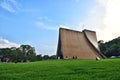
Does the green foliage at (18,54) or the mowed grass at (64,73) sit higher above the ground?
the green foliage at (18,54)

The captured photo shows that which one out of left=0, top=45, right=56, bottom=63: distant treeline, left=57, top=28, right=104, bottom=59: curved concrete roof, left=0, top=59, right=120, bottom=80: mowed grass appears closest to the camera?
left=0, top=59, right=120, bottom=80: mowed grass

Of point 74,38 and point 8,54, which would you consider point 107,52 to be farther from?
point 8,54

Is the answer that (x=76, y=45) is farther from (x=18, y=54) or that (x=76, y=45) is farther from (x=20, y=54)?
(x=20, y=54)

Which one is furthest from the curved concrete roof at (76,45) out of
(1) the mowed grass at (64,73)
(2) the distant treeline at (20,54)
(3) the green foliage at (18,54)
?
(1) the mowed grass at (64,73)

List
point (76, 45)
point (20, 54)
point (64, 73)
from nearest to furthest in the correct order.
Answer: point (64, 73) < point (76, 45) < point (20, 54)

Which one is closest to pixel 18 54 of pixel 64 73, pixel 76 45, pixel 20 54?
pixel 20 54

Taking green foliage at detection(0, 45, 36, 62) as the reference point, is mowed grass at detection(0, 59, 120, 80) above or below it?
below

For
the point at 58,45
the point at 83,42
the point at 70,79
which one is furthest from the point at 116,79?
the point at 83,42

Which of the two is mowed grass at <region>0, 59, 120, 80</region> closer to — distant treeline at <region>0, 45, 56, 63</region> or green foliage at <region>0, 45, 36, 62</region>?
distant treeline at <region>0, 45, 56, 63</region>

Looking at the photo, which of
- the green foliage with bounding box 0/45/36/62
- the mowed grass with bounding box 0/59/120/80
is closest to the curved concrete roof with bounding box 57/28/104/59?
the green foliage with bounding box 0/45/36/62

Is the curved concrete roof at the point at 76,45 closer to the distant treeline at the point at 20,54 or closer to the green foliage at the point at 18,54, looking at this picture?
the distant treeline at the point at 20,54

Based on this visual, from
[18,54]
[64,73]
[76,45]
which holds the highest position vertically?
[18,54]

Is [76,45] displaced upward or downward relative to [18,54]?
downward

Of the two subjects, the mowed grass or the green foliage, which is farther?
the green foliage
